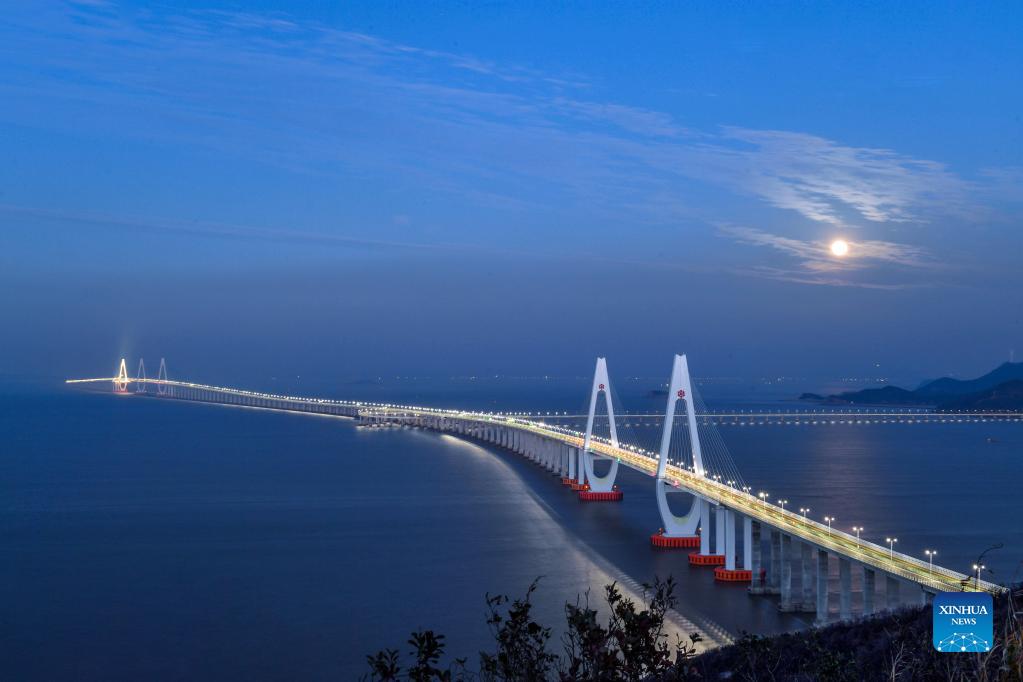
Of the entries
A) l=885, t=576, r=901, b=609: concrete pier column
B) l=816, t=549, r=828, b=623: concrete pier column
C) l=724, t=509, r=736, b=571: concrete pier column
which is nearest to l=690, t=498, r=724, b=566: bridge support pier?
l=724, t=509, r=736, b=571: concrete pier column

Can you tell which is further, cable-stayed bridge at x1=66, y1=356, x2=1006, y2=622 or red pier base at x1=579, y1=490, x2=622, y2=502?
red pier base at x1=579, y1=490, x2=622, y2=502

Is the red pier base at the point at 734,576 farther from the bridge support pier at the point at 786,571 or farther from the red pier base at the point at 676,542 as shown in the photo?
the red pier base at the point at 676,542

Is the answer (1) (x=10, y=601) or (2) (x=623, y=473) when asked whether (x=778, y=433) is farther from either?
(1) (x=10, y=601)

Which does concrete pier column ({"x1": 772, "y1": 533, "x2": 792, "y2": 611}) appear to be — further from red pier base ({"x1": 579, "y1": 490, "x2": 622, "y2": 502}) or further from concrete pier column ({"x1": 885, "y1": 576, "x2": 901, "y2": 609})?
red pier base ({"x1": 579, "y1": 490, "x2": 622, "y2": 502})

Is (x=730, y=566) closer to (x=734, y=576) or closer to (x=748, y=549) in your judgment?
(x=734, y=576)

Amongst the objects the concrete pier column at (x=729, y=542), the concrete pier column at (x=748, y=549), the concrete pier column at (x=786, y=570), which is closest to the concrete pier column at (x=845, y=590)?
the concrete pier column at (x=786, y=570)

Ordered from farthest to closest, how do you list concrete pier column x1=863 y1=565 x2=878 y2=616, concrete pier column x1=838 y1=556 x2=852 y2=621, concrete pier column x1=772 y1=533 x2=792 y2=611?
concrete pier column x1=772 y1=533 x2=792 y2=611
concrete pier column x1=838 y1=556 x2=852 y2=621
concrete pier column x1=863 y1=565 x2=878 y2=616

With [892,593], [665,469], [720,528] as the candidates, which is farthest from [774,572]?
[665,469]
